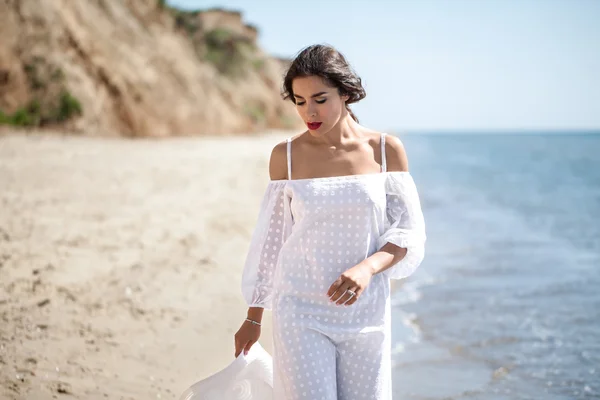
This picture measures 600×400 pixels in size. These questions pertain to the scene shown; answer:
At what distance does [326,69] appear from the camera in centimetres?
243

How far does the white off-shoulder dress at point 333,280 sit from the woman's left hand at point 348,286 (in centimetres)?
11

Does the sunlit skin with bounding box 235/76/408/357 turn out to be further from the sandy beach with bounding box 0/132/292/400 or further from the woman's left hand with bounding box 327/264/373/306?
the sandy beach with bounding box 0/132/292/400

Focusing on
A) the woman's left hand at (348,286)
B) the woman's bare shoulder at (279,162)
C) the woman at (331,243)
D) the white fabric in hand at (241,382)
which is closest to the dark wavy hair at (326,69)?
the woman at (331,243)

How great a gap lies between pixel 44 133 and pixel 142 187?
5.94 meters

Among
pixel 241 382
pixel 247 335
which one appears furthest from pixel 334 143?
pixel 241 382

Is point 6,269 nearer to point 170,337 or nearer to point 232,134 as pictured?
point 170,337

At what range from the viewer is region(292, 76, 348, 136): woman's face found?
96.5 inches

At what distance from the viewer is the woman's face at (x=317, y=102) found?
2.45m

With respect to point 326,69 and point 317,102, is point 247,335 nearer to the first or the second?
point 317,102

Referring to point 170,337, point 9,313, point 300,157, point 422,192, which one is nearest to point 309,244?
point 300,157

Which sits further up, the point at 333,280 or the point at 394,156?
the point at 394,156

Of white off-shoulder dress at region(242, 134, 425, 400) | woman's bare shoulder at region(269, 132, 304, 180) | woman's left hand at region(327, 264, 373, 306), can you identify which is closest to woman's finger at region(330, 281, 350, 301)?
woman's left hand at region(327, 264, 373, 306)

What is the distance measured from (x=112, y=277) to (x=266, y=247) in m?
3.27

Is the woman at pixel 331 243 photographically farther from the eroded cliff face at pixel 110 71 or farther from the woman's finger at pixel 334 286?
the eroded cliff face at pixel 110 71
